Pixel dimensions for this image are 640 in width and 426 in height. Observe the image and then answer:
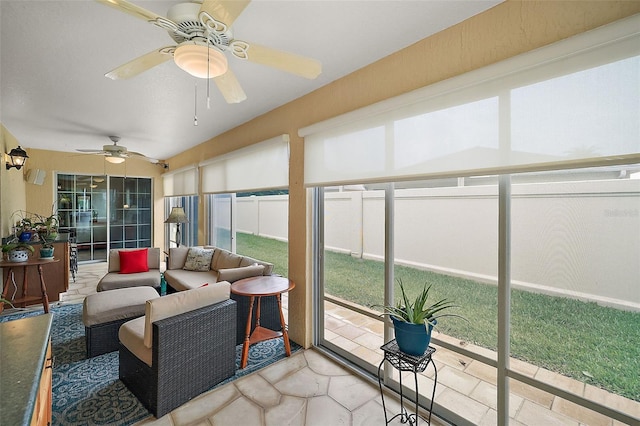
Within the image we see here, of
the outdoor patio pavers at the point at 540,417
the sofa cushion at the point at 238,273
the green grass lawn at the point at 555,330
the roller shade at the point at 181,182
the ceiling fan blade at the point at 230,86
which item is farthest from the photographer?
the roller shade at the point at 181,182

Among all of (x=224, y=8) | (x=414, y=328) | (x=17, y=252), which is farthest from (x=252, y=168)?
(x=17, y=252)

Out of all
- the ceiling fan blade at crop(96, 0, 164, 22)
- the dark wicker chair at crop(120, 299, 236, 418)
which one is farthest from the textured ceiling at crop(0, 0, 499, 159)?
the dark wicker chair at crop(120, 299, 236, 418)

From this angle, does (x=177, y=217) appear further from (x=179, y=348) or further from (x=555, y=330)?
(x=555, y=330)

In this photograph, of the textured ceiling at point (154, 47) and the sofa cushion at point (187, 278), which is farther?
the sofa cushion at point (187, 278)

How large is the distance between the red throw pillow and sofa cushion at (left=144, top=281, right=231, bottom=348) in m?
2.55

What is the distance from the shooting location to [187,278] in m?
3.77

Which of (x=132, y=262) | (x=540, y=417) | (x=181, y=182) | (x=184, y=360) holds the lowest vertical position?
(x=540, y=417)

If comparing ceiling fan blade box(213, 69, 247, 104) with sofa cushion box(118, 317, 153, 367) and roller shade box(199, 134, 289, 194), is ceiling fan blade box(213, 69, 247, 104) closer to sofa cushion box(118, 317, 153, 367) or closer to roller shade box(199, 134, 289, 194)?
roller shade box(199, 134, 289, 194)

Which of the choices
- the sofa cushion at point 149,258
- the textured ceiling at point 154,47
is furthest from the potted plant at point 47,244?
the textured ceiling at point 154,47

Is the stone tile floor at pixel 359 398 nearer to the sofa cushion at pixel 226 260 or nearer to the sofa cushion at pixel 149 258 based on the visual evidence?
the sofa cushion at pixel 226 260

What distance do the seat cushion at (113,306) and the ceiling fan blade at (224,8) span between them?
2936mm

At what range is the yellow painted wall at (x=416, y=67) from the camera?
140 centimetres

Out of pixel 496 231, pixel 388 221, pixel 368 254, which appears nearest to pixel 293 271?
pixel 368 254

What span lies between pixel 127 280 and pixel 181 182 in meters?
2.73
